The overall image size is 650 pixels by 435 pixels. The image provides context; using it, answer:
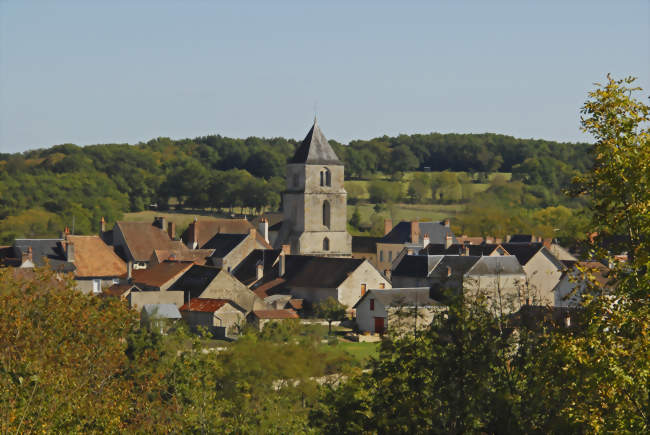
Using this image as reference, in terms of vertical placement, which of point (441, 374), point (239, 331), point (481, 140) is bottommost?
point (239, 331)

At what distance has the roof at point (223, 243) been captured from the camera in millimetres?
66250

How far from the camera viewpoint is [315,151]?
71125mm

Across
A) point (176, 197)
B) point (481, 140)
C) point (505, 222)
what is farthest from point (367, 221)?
point (481, 140)

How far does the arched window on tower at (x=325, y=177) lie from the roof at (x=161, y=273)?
1588 centimetres

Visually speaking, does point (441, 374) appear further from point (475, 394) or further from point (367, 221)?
point (367, 221)

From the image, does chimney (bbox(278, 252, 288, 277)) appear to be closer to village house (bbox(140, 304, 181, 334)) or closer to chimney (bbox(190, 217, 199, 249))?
village house (bbox(140, 304, 181, 334))

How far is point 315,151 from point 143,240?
13313 mm

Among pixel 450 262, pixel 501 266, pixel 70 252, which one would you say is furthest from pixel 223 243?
pixel 501 266

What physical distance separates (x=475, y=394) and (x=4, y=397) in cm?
689

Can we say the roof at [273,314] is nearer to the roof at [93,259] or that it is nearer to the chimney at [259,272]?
the chimney at [259,272]

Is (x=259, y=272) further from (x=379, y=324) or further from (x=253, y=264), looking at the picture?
(x=379, y=324)

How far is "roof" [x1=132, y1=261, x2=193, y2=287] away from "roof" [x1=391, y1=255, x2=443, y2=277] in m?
12.6

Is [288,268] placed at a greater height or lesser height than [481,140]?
lesser

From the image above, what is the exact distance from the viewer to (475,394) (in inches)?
503
